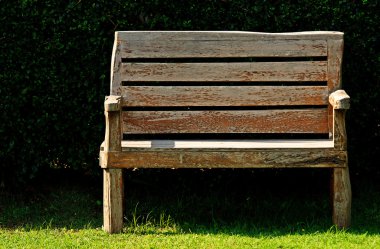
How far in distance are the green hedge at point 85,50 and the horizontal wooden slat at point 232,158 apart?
0.80 m

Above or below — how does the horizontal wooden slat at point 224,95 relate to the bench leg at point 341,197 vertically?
above

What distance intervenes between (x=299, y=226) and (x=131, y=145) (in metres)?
1.23

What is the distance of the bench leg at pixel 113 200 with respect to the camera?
552cm

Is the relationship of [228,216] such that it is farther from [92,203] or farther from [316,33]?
[316,33]

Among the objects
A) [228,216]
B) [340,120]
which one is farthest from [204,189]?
[340,120]

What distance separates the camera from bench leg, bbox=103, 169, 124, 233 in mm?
5523

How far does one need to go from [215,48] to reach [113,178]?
3.82 feet

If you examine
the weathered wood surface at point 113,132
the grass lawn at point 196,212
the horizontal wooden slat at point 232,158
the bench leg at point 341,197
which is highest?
the weathered wood surface at point 113,132

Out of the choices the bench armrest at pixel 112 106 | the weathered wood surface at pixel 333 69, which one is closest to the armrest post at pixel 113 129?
the bench armrest at pixel 112 106

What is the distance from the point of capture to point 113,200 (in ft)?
18.2

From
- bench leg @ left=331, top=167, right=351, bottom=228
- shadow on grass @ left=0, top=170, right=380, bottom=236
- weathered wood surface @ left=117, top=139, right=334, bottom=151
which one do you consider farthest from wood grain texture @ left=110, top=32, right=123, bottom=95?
bench leg @ left=331, top=167, right=351, bottom=228

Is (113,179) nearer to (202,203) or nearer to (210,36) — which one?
(202,203)

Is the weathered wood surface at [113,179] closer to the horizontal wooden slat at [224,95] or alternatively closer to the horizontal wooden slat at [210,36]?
the horizontal wooden slat at [224,95]

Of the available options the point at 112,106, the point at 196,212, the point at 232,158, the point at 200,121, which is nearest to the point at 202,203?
the point at 196,212
